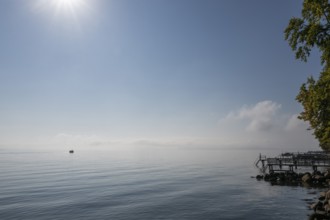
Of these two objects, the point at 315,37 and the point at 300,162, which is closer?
the point at 315,37

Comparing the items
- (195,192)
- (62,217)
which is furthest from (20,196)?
(195,192)

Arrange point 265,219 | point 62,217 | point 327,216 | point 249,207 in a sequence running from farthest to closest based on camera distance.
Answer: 1. point 249,207
2. point 62,217
3. point 265,219
4. point 327,216

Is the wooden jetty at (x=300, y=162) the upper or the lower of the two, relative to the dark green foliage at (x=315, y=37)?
lower

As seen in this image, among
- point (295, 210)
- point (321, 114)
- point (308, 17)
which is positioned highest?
point (308, 17)

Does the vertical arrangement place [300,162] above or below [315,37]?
below

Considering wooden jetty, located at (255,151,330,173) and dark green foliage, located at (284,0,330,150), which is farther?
wooden jetty, located at (255,151,330,173)

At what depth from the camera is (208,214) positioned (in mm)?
28766

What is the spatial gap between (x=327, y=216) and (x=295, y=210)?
5670mm

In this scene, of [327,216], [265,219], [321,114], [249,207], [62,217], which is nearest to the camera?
[321,114]

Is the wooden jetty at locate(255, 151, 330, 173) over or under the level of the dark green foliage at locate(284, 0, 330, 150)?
under

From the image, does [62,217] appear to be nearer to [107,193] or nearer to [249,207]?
[107,193]

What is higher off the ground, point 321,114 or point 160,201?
point 321,114

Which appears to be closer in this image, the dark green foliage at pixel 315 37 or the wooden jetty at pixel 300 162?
the dark green foliage at pixel 315 37

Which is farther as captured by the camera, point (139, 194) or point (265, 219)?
point (139, 194)
